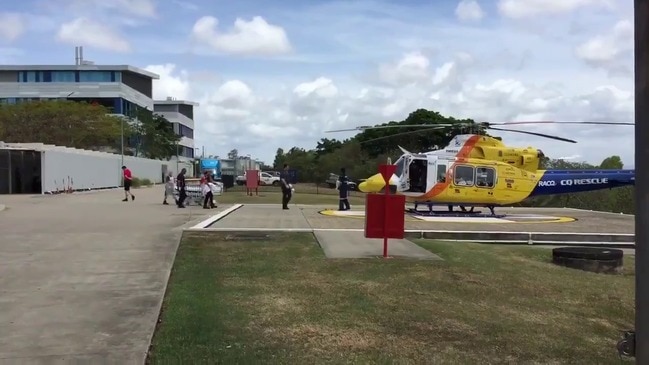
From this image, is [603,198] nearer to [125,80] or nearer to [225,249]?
[225,249]

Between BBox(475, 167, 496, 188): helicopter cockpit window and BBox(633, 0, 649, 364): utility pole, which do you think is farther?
BBox(475, 167, 496, 188): helicopter cockpit window

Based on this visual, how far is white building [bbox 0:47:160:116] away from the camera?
8238 cm

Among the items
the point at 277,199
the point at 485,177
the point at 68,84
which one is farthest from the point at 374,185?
the point at 68,84

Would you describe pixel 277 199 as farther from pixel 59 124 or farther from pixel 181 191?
pixel 59 124

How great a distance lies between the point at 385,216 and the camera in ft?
37.3

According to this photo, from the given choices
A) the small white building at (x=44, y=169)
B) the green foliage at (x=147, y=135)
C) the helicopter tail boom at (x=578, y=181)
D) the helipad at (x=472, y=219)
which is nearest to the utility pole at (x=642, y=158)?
the helipad at (x=472, y=219)

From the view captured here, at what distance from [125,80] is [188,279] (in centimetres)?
8852

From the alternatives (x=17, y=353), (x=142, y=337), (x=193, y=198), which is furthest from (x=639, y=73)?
(x=193, y=198)

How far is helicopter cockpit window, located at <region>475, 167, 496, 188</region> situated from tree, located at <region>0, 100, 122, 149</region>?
48.4 meters

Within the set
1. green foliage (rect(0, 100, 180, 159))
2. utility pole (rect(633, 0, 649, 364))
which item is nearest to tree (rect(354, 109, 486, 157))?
green foliage (rect(0, 100, 180, 159))

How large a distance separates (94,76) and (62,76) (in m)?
Answer: 3.94

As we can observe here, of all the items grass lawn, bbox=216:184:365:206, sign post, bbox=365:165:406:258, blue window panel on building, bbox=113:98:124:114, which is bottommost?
grass lawn, bbox=216:184:365:206

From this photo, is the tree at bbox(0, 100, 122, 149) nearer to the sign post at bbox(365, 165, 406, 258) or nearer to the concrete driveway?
the concrete driveway

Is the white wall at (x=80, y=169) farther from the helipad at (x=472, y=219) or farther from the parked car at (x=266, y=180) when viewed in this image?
the helipad at (x=472, y=219)
